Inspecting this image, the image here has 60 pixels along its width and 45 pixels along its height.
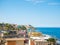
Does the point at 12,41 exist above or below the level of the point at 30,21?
below

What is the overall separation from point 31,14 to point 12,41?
1.15m

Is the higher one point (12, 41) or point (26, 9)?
point (26, 9)

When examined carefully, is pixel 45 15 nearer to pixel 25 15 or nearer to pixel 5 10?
pixel 25 15

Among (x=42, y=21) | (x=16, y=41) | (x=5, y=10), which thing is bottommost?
(x=16, y=41)

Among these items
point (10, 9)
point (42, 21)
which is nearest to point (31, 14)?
point (42, 21)

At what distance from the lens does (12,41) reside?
275 cm

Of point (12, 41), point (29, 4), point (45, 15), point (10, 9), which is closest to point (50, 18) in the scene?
point (45, 15)

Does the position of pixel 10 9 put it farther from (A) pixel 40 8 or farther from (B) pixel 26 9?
(A) pixel 40 8

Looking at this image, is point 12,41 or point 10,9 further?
point 10,9

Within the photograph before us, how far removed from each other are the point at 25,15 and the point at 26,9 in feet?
0.56

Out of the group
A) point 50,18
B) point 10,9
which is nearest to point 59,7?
point 50,18

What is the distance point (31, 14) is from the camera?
3676mm

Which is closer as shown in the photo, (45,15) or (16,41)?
(16,41)

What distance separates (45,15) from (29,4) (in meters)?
0.50
